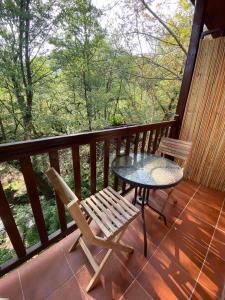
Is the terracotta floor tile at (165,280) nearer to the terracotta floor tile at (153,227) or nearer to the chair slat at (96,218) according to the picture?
the terracotta floor tile at (153,227)

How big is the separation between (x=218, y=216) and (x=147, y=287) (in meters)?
1.37

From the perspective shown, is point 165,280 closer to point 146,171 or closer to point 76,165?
point 146,171

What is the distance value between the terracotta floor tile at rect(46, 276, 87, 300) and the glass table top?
2.96 ft

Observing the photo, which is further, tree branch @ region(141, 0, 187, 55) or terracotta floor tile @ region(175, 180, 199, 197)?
tree branch @ region(141, 0, 187, 55)

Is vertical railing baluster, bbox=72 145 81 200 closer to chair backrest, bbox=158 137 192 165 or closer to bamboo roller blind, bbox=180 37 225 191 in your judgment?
chair backrest, bbox=158 137 192 165

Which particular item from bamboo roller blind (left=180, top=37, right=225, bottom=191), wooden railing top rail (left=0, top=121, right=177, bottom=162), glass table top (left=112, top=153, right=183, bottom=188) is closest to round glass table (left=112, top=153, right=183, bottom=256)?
glass table top (left=112, top=153, right=183, bottom=188)

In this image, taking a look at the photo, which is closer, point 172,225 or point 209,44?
point 172,225

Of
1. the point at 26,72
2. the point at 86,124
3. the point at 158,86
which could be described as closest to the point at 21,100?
the point at 26,72

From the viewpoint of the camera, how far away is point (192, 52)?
7.97 ft

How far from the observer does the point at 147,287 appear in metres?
1.26

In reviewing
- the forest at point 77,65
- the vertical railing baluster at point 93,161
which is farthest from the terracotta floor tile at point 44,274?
the forest at point 77,65

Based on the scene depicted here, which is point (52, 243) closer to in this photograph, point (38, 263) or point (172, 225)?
point (38, 263)

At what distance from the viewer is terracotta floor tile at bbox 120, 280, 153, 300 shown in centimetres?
119

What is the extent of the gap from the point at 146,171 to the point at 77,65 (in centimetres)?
643
